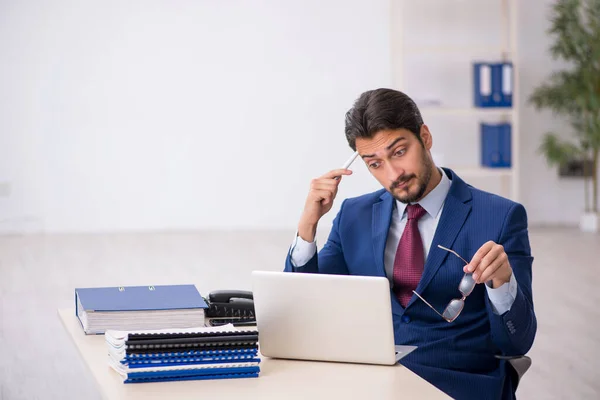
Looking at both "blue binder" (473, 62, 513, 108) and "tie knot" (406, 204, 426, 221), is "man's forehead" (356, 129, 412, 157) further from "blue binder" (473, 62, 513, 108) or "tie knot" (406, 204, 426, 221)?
"blue binder" (473, 62, 513, 108)

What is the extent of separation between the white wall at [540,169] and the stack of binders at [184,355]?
302 inches

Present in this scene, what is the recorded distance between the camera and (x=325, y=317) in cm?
186

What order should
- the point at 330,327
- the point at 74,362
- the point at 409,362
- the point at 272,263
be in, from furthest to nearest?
the point at 272,263, the point at 74,362, the point at 409,362, the point at 330,327

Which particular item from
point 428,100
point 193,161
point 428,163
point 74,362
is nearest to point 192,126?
point 193,161

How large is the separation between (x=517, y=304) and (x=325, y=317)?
0.48 metres

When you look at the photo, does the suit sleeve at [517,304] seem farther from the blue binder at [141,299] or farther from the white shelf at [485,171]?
the white shelf at [485,171]

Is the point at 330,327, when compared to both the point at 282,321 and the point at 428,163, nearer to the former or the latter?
the point at 282,321

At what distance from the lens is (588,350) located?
14.8 feet

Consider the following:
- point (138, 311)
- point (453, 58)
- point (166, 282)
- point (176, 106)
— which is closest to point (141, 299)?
point (138, 311)

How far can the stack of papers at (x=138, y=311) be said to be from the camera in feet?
6.67

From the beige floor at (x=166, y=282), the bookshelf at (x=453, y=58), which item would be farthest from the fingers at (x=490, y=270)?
the bookshelf at (x=453, y=58)

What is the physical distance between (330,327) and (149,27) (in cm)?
712

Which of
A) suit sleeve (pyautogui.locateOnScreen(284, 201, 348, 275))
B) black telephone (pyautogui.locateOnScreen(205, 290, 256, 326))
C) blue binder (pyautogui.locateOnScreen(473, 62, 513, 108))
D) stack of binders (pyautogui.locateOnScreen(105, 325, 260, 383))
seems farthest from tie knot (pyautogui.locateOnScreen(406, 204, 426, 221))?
blue binder (pyautogui.locateOnScreen(473, 62, 513, 108))

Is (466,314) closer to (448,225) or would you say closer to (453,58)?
(448,225)
